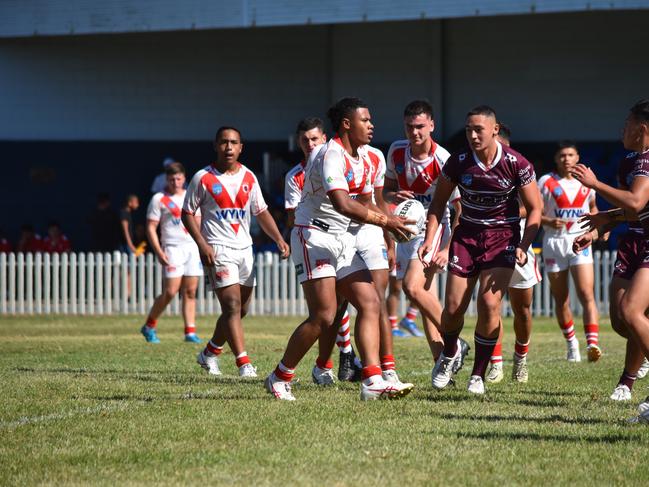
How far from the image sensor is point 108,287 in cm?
2428

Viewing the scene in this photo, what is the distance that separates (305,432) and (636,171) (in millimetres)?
2746

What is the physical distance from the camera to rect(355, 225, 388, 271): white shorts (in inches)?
384

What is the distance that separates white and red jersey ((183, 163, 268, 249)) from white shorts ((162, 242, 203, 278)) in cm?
475

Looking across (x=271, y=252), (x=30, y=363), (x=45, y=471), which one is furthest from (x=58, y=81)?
(x=45, y=471)

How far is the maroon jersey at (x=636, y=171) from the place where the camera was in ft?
26.3

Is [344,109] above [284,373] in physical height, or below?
above

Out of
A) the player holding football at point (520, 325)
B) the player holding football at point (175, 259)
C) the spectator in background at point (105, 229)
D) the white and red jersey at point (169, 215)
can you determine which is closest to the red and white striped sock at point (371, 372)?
the player holding football at point (520, 325)

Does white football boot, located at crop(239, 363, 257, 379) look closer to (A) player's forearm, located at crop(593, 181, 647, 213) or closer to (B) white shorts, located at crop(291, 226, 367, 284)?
(B) white shorts, located at crop(291, 226, 367, 284)

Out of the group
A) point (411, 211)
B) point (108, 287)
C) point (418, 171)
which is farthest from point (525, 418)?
point (108, 287)

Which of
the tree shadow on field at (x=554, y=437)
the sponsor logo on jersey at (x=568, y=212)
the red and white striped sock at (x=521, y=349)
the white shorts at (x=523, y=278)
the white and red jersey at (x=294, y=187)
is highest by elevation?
the white and red jersey at (x=294, y=187)

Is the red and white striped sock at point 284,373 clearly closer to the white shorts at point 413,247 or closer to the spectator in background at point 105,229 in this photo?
the white shorts at point 413,247

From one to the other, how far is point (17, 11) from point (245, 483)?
2543 centimetres

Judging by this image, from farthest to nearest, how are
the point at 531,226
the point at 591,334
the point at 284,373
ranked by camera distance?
the point at 591,334 → the point at 531,226 → the point at 284,373

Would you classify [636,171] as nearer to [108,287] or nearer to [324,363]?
[324,363]
